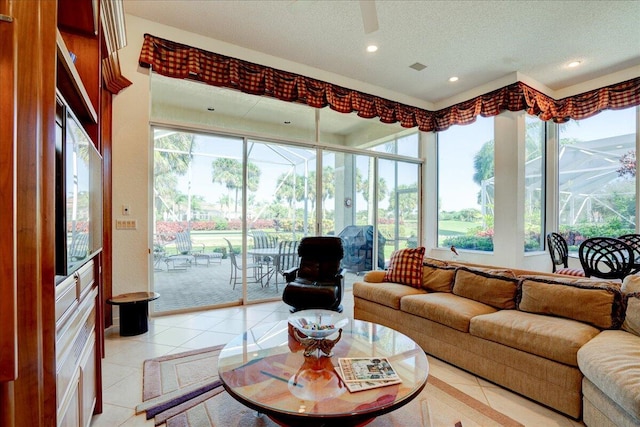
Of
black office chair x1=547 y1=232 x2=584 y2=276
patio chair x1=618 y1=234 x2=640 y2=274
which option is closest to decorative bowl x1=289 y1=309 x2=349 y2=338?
patio chair x1=618 y1=234 x2=640 y2=274

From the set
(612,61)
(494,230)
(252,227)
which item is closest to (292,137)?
(252,227)

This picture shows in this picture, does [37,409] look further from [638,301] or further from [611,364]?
[638,301]

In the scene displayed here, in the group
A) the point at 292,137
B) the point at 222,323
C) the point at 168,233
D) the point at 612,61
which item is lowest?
the point at 222,323

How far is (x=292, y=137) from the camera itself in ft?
15.5

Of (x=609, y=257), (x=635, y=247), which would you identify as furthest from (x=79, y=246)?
(x=635, y=247)

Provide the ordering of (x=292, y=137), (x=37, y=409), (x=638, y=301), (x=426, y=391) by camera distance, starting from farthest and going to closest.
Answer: (x=292, y=137)
(x=426, y=391)
(x=638, y=301)
(x=37, y=409)

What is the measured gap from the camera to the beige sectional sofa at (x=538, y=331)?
1.70m

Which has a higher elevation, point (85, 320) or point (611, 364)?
point (85, 320)

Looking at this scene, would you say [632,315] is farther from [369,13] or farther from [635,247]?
[369,13]

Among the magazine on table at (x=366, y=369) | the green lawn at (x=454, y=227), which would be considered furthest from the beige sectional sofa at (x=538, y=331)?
the green lawn at (x=454, y=227)

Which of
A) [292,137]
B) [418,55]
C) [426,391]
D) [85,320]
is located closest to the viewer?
[85,320]

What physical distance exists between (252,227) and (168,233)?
105 cm

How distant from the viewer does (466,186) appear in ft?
18.4

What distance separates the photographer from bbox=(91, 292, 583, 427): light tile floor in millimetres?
1936
